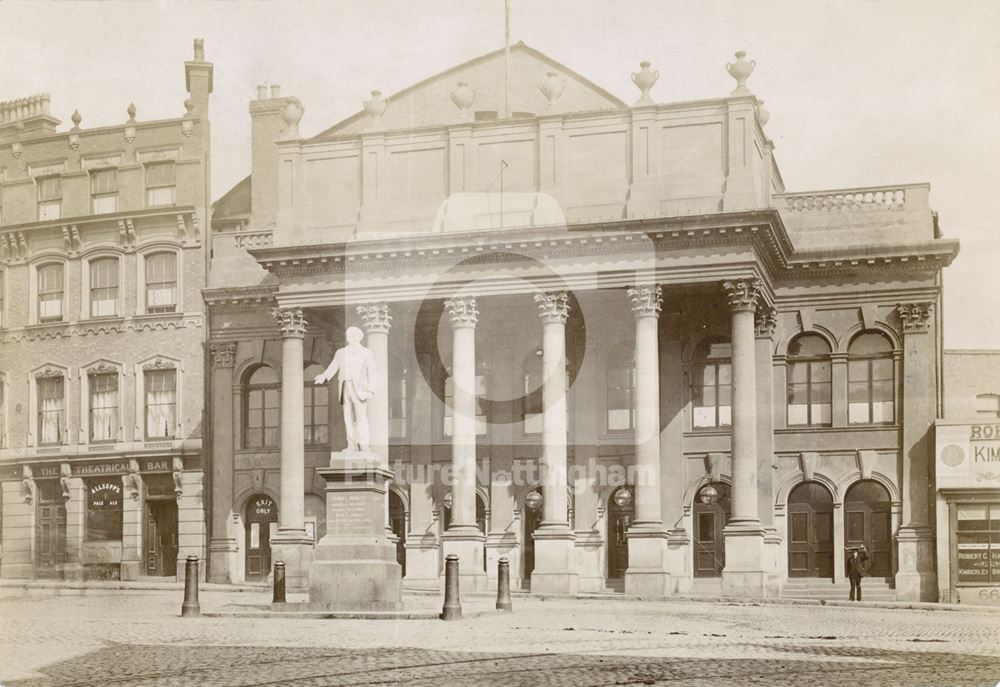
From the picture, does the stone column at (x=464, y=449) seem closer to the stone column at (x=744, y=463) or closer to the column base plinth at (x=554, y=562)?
the column base plinth at (x=554, y=562)

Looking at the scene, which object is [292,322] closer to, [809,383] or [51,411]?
[51,411]

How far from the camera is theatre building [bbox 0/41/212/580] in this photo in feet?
146

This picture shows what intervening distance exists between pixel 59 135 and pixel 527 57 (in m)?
15.5

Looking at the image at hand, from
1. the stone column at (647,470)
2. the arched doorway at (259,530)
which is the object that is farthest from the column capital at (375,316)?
the arched doorway at (259,530)

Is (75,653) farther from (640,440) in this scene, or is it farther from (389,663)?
(640,440)

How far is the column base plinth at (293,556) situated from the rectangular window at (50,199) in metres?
14.6

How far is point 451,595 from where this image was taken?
2391 centimetres

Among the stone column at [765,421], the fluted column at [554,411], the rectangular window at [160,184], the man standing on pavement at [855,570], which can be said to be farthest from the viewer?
the rectangular window at [160,184]

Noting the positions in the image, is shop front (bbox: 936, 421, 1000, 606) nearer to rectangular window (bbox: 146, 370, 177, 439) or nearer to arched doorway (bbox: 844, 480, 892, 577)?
arched doorway (bbox: 844, 480, 892, 577)

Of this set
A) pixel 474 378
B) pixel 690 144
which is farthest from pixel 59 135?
pixel 690 144

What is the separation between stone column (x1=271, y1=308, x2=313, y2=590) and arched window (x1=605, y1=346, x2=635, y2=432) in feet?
28.1

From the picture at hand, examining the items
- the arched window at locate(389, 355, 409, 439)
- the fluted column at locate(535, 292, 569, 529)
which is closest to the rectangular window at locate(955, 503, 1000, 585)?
the fluted column at locate(535, 292, 569, 529)

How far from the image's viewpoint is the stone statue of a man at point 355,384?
26.0 metres

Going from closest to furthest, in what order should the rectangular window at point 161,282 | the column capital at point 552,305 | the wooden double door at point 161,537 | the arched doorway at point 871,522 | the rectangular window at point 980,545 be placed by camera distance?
the rectangular window at point 980,545 < the column capital at point 552,305 < the arched doorway at point 871,522 < the wooden double door at point 161,537 < the rectangular window at point 161,282
